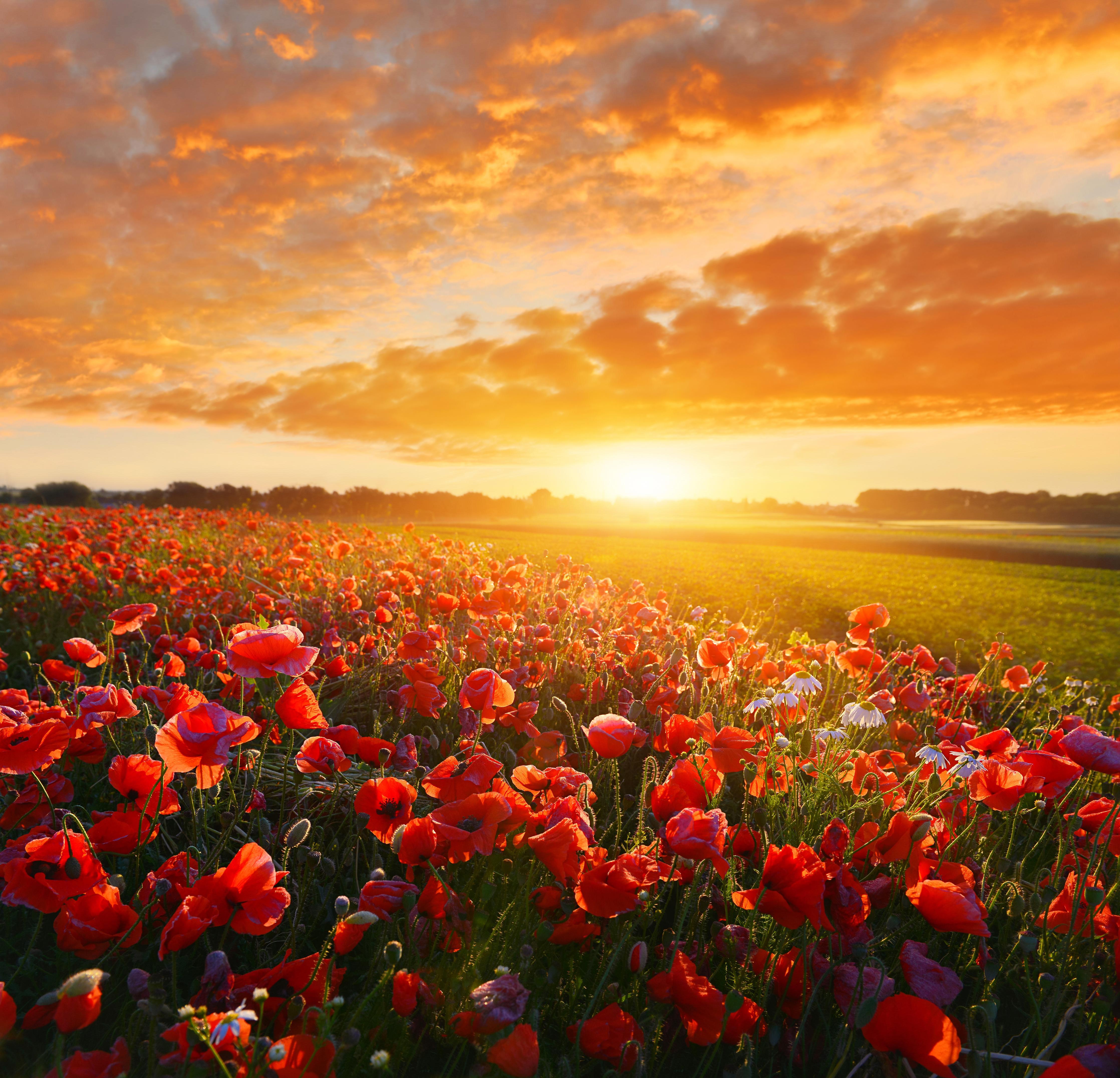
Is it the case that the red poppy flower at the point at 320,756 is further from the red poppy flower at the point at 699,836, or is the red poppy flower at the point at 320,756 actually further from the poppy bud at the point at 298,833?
the red poppy flower at the point at 699,836

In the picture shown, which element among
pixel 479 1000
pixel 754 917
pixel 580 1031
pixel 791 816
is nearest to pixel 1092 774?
pixel 791 816

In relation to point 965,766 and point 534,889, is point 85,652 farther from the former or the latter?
point 965,766

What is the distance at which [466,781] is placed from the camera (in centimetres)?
155

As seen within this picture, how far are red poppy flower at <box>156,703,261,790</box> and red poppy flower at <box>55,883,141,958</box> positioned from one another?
0.27 meters

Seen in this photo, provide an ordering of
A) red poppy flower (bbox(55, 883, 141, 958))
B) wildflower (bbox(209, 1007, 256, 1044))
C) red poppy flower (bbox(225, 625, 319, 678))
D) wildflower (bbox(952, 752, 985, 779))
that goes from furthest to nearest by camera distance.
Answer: wildflower (bbox(952, 752, 985, 779)), red poppy flower (bbox(225, 625, 319, 678)), red poppy flower (bbox(55, 883, 141, 958)), wildflower (bbox(209, 1007, 256, 1044))

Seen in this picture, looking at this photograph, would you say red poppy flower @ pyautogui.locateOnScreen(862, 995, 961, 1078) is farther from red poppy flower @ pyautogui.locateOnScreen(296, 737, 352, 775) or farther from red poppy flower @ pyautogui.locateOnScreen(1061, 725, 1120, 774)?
red poppy flower @ pyautogui.locateOnScreen(296, 737, 352, 775)

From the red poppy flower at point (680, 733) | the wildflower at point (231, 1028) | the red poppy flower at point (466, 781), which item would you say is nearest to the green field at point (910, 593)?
the red poppy flower at point (680, 733)

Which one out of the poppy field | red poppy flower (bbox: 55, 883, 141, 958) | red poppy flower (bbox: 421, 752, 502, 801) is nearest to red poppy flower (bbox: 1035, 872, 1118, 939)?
the poppy field

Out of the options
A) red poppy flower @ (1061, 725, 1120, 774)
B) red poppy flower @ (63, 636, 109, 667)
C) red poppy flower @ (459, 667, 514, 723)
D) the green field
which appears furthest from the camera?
the green field

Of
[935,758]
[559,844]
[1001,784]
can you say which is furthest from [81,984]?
[935,758]

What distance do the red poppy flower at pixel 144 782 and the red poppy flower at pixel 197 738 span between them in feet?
0.92

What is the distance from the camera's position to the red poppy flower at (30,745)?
1.62 metres

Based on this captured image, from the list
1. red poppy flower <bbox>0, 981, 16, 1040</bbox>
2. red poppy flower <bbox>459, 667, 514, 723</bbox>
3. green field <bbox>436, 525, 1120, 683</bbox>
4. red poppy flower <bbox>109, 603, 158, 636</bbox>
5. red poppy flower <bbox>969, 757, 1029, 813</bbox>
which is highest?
red poppy flower <bbox>109, 603, 158, 636</bbox>

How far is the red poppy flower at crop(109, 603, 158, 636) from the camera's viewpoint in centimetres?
240
